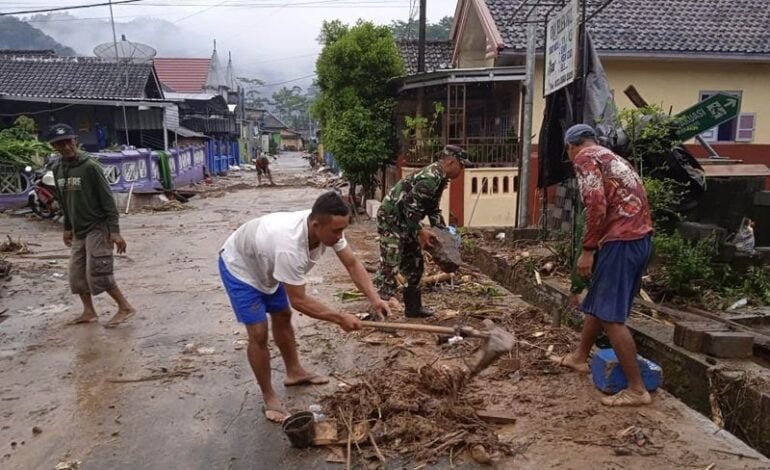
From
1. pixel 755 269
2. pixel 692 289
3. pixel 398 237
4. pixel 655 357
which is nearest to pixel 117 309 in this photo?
pixel 398 237

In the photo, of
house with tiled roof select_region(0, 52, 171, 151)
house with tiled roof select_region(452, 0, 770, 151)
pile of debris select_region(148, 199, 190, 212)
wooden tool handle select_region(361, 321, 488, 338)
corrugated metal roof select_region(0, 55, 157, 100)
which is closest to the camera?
wooden tool handle select_region(361, 321, 488, 338)

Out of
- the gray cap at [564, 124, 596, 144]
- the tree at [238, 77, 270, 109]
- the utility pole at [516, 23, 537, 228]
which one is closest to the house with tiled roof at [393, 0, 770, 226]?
the utility pole at [516, 23, 537, 228]

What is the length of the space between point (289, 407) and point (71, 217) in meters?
3.29

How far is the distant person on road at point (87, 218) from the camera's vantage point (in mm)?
5762

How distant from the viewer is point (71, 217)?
5.86 metres

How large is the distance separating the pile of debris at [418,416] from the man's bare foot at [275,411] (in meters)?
0.28

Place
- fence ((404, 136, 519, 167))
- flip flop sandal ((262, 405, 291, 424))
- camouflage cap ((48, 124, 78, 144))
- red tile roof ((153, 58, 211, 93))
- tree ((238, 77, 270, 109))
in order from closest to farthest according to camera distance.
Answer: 1. flip flop sandal ((262, 405, 291, 424))
2. camouflage cap ((48, 124, 78, 144))
3. fence ((404, 136, 519, 167))
4. red tile roof ((153, 58, 211, 93))
5. tree ((238, 77, 270, 109))

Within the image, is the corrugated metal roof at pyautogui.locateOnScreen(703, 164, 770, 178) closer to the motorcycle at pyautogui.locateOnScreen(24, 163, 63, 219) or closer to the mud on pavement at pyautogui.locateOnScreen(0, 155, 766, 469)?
the mud on pavement at pyautogui.locateOnScreen(0, 155, 766, 469)

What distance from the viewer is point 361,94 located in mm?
14703

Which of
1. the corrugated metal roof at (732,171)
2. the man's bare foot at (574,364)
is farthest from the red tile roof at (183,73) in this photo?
the man's bare foot at (574,364)

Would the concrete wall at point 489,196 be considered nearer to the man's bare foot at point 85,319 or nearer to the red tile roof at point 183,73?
the man's bare foot at point 85,319

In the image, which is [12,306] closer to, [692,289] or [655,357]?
[655,357]

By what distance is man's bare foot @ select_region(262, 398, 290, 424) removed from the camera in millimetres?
3797

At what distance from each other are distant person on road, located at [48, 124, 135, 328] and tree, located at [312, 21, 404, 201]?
8.73 m
